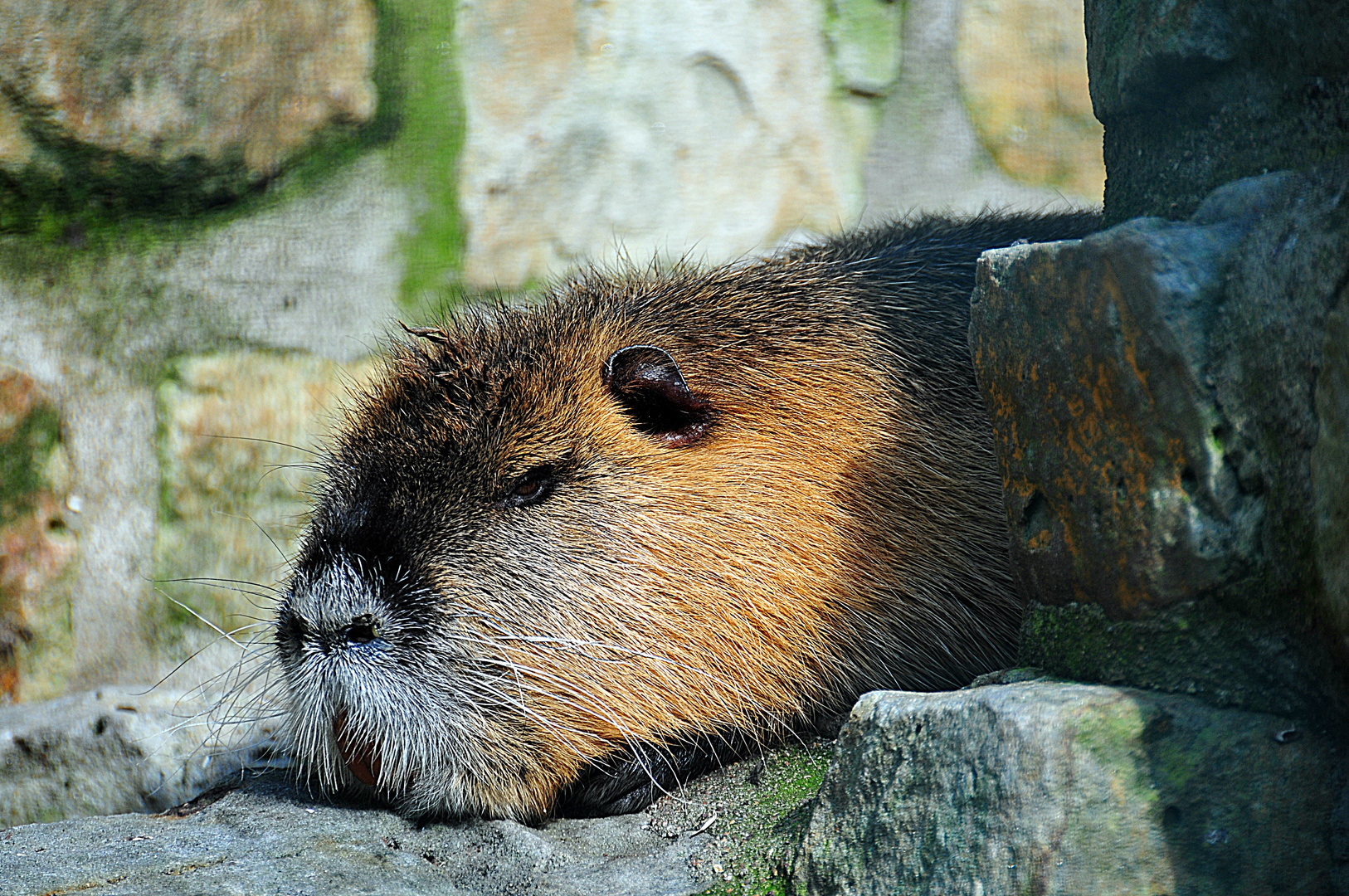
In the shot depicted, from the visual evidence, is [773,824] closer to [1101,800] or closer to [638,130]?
[1101,800]

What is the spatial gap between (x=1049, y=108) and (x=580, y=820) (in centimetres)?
288

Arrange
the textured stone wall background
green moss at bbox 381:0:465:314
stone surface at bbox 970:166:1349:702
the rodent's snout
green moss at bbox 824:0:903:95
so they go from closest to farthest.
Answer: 1. stone surface at bbox 970:166:1349:702
2. the rodent's snout
3. the textured stone wall background
4. green moss at bbox 381:0:465:314
5. green moss at bbox 824:0:903:95

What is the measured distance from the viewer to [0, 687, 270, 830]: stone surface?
2.96 meters

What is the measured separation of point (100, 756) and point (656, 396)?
1965 millimetres

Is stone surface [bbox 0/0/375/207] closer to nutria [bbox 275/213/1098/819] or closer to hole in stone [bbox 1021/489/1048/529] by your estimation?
nutria [bbox 275/213/1098/819]

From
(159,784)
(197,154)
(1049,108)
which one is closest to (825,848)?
(159,784)

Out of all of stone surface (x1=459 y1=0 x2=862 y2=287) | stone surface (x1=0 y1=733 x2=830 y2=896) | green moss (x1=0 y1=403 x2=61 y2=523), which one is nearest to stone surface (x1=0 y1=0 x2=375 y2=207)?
stone surface (x1=459 y1=0 x2=862 y2=287)

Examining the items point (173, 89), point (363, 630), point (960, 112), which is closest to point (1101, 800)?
point (363, 630)

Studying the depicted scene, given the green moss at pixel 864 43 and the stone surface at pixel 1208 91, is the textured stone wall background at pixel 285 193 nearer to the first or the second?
the green moss at pixel 864 43

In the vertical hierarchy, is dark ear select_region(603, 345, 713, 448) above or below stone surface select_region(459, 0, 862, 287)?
below

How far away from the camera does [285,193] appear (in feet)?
10.7

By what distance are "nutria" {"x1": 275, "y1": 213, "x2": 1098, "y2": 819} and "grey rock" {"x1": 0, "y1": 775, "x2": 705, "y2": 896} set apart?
0.09 metres

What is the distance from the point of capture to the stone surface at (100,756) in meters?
2.96

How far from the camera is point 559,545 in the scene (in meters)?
2.24
